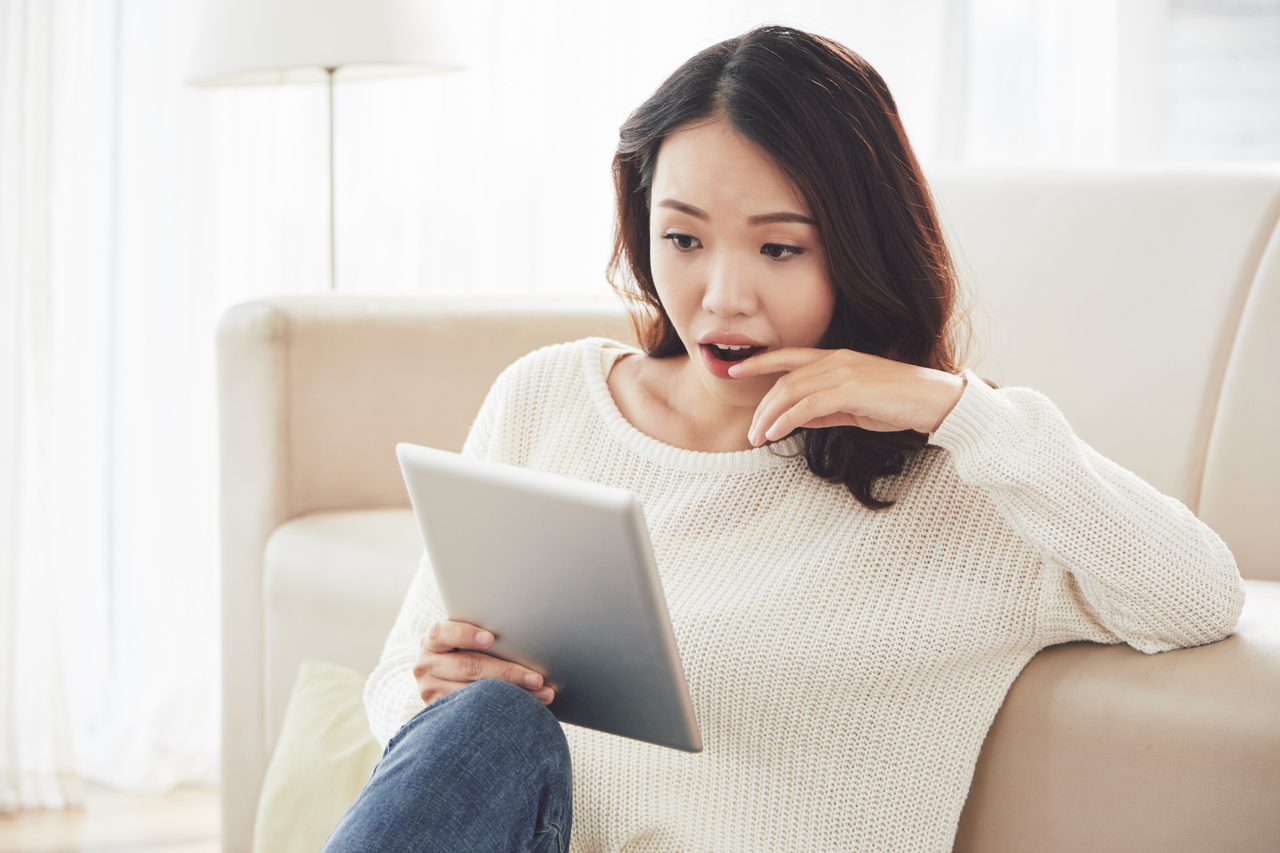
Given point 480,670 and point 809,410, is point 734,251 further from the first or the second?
point 480,670

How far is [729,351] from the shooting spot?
946mm

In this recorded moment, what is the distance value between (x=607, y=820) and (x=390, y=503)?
765 millimetres

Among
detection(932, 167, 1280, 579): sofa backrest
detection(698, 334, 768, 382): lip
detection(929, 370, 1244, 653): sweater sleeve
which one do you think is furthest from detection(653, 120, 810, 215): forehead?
detection(932, 167, 1280, 579): sofa backrest

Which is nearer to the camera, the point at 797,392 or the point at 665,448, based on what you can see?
the point at 797,392

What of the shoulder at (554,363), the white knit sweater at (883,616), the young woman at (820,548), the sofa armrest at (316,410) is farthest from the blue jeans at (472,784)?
the sofa armrest at (316,410)

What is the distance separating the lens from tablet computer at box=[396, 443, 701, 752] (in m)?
0.70

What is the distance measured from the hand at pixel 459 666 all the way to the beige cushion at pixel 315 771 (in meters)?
0.38

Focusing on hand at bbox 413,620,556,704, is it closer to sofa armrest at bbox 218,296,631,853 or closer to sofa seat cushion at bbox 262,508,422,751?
sofa seat cushion at bbox 262,508,422,751

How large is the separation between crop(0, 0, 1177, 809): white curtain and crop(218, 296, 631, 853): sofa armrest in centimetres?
37

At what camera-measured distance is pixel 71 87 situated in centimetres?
194

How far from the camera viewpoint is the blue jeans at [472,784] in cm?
74

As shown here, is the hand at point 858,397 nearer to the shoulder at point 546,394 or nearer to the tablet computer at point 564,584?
the tablet computer at point 564,584

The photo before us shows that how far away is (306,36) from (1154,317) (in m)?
1.26

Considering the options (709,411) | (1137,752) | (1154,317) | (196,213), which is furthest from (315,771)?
(196,213)
